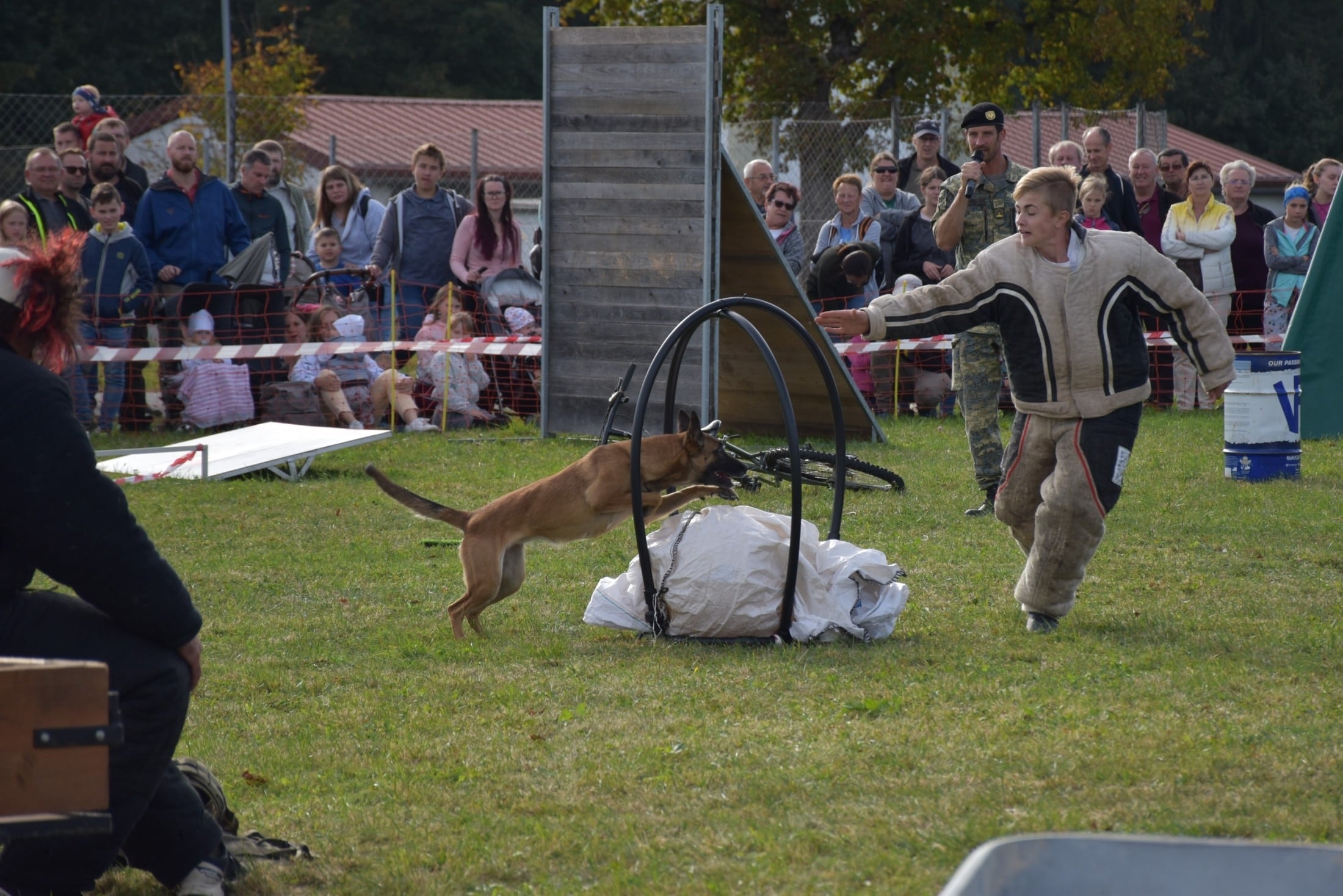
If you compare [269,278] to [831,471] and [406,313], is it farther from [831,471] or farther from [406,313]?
[831,471]

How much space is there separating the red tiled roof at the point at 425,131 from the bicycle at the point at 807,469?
81.7ft

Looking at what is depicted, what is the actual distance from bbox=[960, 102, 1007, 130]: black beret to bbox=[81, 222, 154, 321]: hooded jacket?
7.61 m

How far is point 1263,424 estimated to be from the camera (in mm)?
9867

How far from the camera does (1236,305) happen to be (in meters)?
14.2

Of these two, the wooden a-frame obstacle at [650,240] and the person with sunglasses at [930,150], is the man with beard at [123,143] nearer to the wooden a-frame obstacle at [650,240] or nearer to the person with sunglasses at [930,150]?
the wooden a-frame obstacle at [650,240]

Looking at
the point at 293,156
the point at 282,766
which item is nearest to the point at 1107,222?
the point at 282,766

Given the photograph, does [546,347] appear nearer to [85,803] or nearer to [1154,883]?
[85,803]

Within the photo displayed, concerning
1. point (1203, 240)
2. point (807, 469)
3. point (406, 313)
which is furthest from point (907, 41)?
point (807, 469)

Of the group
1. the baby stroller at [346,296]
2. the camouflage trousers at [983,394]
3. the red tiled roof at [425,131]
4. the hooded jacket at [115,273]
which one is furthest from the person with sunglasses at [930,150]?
the red tiled roof at [425,131]

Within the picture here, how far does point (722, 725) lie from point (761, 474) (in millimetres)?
4897

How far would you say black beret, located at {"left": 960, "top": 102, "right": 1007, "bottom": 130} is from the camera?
835 cm

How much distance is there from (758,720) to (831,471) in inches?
200

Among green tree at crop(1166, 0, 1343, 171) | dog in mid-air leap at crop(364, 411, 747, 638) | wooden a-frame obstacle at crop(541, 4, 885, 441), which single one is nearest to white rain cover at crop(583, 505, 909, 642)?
dog in mid-air leap at crop(364, 411, 747, 638)

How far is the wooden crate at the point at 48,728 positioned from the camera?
2574 mm
